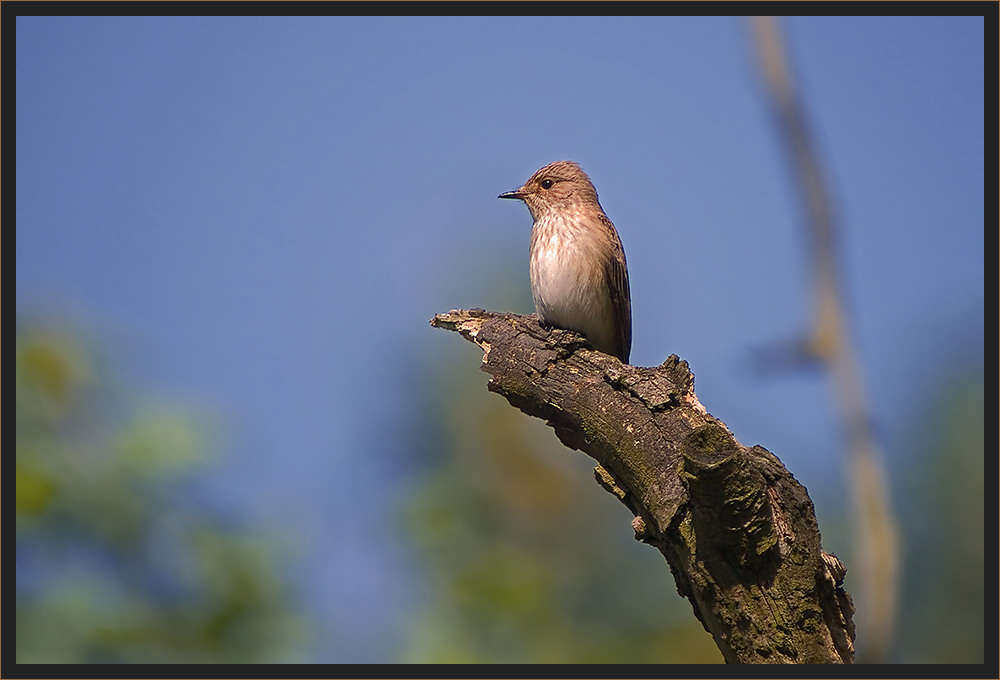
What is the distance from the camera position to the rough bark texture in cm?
447

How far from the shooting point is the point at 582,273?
317 inches

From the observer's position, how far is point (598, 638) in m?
8.11

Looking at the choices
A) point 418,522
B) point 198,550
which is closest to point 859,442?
point 418,522

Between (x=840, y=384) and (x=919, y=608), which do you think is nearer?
(x=840, y=384)

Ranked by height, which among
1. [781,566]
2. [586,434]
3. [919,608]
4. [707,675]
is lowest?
[919,608]

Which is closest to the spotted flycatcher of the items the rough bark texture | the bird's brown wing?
the bird's brown wing

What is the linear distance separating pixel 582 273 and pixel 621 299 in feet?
1.34

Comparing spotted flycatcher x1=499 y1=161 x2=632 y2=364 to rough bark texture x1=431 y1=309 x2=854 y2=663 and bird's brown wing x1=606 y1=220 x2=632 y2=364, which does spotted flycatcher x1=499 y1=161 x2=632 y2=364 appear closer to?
bird's brown wing x1=606 y1=220 x2=632 y2=364

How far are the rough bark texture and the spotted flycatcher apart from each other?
2.80 m

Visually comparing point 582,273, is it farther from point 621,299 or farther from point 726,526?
point 726,526

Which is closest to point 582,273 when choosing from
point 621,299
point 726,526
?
point 621,299

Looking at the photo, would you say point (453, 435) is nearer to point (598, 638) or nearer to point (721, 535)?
point (598, 638)

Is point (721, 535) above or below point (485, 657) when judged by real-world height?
above

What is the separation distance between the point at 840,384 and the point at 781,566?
8.23ft
